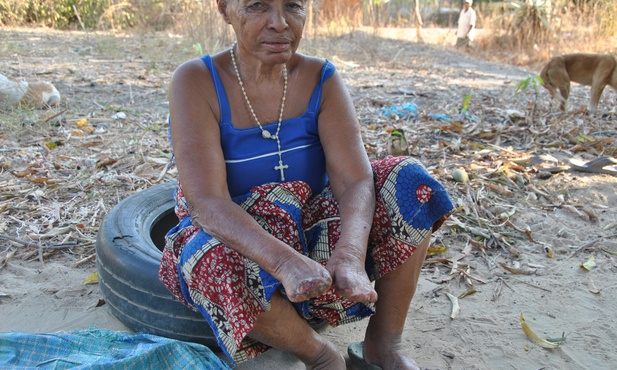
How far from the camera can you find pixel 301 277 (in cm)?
162

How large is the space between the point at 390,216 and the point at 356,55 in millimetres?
9185

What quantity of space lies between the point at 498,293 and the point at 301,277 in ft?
4.81

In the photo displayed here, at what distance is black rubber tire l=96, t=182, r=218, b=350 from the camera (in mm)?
2125

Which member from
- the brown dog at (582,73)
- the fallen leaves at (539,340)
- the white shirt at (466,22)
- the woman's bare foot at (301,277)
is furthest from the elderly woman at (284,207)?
the white shirt at (466,22)

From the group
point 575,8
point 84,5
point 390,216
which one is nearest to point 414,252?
point 390,216

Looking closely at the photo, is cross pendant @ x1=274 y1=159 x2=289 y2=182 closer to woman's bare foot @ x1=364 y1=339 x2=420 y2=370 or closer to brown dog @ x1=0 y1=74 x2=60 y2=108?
woman's bare foot @ x1=364 y1=339 x2=420 y2=370

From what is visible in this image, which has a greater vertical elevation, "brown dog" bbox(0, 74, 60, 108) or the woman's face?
the woman's face

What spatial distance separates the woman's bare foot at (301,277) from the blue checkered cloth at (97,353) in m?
0.48

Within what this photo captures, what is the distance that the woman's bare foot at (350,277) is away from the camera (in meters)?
1.66

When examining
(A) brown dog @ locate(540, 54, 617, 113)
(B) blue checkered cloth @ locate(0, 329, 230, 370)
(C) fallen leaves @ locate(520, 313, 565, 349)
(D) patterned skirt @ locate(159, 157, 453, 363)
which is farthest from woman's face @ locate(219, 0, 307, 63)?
(A) brown dog @ locate(540, 54, 617, 113)

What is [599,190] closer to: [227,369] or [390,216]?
[390,216]

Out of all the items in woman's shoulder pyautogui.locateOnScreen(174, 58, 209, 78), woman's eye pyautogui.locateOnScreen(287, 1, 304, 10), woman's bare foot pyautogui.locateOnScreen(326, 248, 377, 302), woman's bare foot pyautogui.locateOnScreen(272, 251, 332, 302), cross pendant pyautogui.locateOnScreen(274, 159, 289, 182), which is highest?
woman's eye pyautogui.locateOnScreen(287, 1, 304, 10)

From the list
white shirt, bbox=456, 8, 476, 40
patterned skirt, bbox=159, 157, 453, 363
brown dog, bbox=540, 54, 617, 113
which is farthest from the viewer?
white shirt, bbox=456, 8, 476, 40

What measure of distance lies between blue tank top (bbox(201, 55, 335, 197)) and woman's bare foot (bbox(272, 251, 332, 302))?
50 cm
